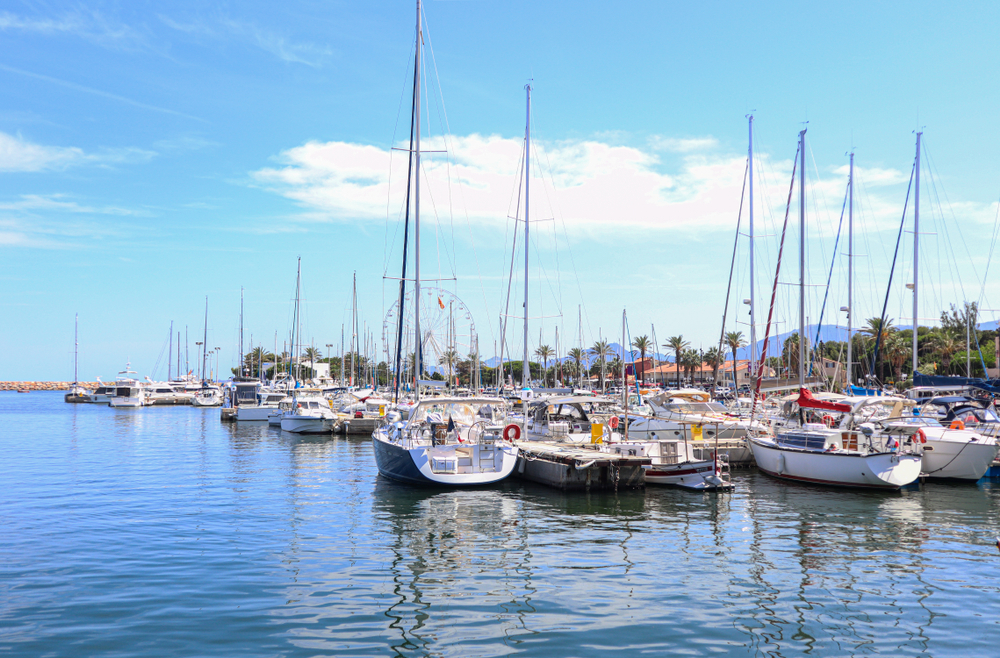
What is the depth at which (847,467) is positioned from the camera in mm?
25203

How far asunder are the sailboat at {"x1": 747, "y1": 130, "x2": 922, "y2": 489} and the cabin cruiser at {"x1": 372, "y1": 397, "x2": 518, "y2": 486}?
11211mm

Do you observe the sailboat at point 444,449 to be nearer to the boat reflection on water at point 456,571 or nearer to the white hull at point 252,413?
the boat reflection on water at point 456,571

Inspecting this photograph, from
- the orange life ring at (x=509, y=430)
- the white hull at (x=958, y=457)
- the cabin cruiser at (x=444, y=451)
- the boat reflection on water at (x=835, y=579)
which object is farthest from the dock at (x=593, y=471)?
the white hull at (x=958, y=457)

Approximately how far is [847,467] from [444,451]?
47.3ft

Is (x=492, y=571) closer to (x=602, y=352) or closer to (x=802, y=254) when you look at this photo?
(x=802, y=254)

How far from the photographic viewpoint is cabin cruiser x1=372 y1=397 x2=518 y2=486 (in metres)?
24.2

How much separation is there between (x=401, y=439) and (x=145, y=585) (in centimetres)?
1321

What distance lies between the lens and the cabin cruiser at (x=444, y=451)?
24.2 m

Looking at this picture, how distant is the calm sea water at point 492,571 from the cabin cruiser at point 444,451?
821mm

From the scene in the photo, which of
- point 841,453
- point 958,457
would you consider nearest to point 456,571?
point 841,453

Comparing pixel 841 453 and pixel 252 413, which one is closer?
pixel 841 453

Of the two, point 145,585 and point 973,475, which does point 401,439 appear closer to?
point 145,585

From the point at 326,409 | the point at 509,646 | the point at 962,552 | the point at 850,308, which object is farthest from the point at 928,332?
the point at 509,646

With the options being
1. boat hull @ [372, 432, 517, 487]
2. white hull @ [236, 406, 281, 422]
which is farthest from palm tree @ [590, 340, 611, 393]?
boat hull @ [372, 432, 517, 487]
